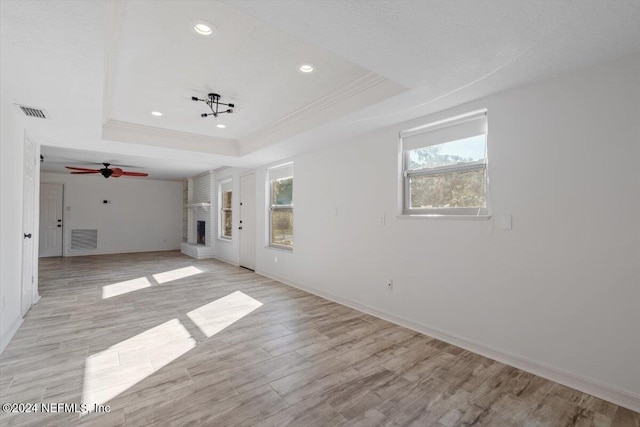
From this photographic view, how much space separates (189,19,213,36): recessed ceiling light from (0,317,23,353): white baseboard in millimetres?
3150

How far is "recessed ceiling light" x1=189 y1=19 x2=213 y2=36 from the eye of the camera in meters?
2.10

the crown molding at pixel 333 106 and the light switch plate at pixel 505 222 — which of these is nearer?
the light switch plate at pixel 505 222

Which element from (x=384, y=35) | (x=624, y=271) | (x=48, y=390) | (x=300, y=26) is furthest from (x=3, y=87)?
(x=624, y=271)

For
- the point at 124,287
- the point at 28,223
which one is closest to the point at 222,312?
the point at 124,287

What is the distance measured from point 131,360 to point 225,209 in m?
5.89

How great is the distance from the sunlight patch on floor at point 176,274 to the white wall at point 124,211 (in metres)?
4.24

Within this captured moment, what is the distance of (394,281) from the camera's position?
3.51m

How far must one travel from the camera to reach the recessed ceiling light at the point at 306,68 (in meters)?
2.70

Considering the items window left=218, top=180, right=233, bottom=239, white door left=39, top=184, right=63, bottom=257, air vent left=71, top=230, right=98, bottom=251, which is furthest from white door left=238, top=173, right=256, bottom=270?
white door left=39, top=184, right=63, bottom=257

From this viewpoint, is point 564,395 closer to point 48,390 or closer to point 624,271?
point 624,271

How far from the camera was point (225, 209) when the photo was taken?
821 centimetres

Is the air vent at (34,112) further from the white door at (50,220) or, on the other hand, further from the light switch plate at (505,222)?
the white door at (50,220)

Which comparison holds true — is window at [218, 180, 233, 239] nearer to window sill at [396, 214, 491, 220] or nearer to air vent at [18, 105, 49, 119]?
air vent at [18, 105, 49, 119]

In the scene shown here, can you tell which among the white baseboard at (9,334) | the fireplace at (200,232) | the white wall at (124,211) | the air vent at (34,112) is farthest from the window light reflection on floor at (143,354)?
the white wall at (124,211)
